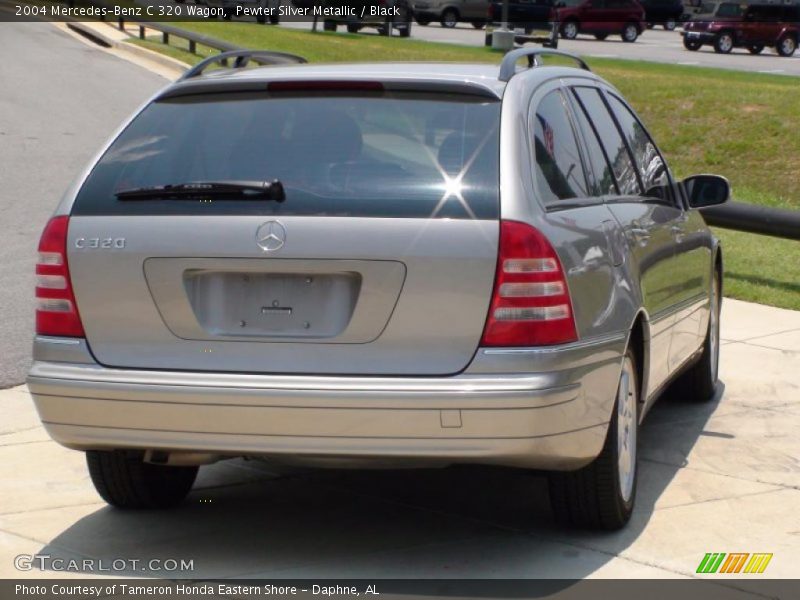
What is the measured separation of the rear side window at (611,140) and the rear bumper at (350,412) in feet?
4.81

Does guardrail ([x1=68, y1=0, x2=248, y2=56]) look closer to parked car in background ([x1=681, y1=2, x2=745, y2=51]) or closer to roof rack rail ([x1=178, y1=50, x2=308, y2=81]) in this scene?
roof rack rail ([x1=178, y1=50, x2=308, y2=81])

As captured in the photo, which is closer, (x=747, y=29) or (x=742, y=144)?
(x=742, y=144)

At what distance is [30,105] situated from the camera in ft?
82.3

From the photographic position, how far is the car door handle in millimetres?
5979

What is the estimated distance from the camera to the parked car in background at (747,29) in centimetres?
4662

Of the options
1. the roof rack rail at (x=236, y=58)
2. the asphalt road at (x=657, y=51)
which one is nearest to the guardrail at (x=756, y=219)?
the roof rack rail at (x=236, y=58)

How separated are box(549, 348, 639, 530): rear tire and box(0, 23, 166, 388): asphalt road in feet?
13.2

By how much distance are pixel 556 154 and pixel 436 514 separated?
60.0 inches

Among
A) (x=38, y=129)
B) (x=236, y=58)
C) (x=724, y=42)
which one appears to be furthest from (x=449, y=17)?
(x=236, y=58)

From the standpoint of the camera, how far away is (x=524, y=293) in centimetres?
488

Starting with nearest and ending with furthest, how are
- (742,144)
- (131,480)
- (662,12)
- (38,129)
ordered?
(131,480) → (742,144) → (38,129) → (662,12)

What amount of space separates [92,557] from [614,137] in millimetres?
2922

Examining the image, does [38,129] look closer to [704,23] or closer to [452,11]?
[704,23]

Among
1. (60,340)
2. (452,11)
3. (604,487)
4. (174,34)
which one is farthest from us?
(452,11)
